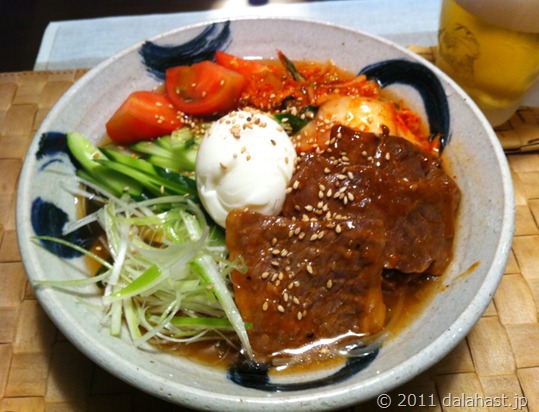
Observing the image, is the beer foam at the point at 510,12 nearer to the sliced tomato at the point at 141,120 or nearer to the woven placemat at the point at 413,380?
the woven placemat at the point at 413,380

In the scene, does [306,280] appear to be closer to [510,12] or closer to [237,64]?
[237,64]

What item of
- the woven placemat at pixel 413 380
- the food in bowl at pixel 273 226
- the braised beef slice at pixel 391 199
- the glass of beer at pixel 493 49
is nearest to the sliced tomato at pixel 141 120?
the food in bowl at pixel 273 226

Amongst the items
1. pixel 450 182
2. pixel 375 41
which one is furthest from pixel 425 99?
pixel 450 182

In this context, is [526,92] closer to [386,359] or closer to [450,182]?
[450,182]

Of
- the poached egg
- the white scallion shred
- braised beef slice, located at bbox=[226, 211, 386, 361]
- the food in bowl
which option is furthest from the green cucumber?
braised beef slice, located at bbox=[226, 211, 386, 361]

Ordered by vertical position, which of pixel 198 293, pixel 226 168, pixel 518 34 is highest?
pixel 518 34

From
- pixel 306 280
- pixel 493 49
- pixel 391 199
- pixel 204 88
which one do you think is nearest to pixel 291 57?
pixel 204 88
